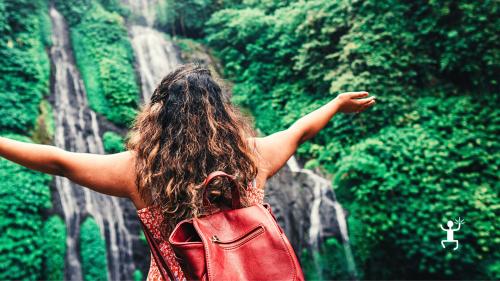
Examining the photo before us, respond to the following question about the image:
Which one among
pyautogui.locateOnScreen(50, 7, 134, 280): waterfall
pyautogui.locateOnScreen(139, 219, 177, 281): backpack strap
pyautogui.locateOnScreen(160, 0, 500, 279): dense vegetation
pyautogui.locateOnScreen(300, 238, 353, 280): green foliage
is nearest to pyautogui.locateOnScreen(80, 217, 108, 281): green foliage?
pyautogui.locateOnScreen(50, 7, 134, 280): waterfall

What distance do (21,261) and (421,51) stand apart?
20.4ft

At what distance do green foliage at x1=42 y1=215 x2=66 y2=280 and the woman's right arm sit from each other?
4.04m

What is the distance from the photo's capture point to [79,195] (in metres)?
5.14

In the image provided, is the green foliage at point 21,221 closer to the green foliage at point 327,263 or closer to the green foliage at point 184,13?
the green foliage at point 327,263

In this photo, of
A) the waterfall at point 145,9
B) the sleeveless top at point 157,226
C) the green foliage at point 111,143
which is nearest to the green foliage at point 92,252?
the green foliage at point 111,143

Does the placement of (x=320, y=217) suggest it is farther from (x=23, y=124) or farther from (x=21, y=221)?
(x=23, y=124)

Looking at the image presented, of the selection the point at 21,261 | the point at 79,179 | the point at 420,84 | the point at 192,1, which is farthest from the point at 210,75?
the point at 192,1

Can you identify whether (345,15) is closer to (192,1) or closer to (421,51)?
(421,51)

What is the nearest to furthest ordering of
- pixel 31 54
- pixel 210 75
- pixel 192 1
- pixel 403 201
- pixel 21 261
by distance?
pixel 210 75, pixel 21 261, pixel 403 201, pixel 31 54, pixel 192 1

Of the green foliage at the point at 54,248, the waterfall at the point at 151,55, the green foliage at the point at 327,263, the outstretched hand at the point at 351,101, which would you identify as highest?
the outstretched hand at the point at 351,101

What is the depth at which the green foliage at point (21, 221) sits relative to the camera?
14.3ft

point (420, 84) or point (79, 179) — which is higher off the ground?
point (79, 179)

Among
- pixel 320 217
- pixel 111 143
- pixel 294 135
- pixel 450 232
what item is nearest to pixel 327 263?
pixel 320 217

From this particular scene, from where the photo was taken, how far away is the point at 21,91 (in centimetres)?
549
